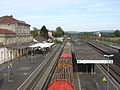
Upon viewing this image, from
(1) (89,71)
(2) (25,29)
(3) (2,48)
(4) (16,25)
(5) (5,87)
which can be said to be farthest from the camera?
(2) (25,29)

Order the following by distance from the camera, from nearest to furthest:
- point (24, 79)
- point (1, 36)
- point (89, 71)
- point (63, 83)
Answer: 1. point (63, 83)
2. point (24, 79)
3. point (89, 71)
4. point (1, 36)

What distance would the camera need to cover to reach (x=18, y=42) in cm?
6209

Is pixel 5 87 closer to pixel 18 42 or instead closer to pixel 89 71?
pixel 89 71

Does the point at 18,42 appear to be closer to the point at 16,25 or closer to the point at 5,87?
the point at 16,25

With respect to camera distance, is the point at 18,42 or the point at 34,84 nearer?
the point at 34,84

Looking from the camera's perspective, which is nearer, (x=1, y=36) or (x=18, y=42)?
(x=1, y=36)

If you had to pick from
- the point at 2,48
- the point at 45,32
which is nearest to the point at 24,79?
the point at 2,48

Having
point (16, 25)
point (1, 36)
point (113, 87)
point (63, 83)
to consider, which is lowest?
point (113, 87)

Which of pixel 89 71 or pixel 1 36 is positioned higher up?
pixel 1 36

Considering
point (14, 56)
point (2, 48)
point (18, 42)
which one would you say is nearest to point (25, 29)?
point (18, 42)

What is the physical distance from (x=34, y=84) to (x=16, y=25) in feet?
124

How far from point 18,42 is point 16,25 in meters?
6.34

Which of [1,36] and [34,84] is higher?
[1,36]

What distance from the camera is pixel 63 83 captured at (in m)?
16.8
